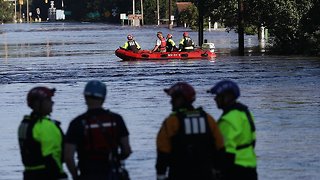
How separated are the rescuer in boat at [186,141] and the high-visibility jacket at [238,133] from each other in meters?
0.27

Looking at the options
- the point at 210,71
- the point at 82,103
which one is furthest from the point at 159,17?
the point at 82,103

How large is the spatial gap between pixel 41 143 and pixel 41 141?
0.02 metres

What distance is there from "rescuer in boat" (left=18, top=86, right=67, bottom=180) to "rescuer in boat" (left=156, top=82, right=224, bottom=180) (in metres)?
0.97

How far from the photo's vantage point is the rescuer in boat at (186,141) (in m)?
9.23

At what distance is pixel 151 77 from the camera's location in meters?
39.2

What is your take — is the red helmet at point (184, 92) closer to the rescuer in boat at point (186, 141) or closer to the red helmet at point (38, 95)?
the rescuer in boat at point (186, 141)

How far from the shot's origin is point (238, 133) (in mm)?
9617

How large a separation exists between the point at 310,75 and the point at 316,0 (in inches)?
538

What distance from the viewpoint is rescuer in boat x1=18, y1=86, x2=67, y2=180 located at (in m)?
9.52

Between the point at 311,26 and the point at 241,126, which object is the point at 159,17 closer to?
the point at 311,26


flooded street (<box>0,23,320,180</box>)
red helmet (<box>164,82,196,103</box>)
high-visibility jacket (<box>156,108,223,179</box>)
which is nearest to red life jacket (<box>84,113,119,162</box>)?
high-visibility jacket (<box>156,108,223,179</box>)

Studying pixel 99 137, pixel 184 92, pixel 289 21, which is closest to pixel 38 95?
pixel 99 137

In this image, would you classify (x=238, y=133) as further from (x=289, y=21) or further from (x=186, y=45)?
(x=289, y=21)

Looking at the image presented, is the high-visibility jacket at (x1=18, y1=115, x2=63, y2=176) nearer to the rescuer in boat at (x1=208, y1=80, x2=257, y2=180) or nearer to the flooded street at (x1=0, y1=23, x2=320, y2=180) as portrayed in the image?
the rescuer in boat at (x1=208, y1=80, x2=257, y2=180)
